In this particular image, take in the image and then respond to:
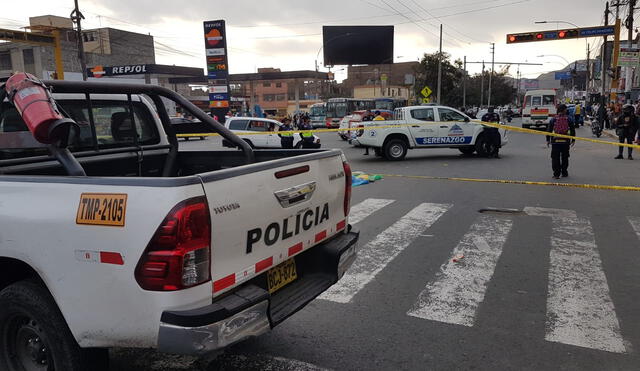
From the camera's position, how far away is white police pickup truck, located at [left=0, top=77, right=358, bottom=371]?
2338 millimetres

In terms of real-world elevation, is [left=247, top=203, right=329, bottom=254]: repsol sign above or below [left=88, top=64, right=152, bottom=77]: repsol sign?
below

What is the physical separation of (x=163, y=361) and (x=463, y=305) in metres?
2.69

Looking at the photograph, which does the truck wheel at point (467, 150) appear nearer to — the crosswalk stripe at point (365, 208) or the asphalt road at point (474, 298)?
the asphalt road at point (474, 298)

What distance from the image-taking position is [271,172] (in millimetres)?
2885

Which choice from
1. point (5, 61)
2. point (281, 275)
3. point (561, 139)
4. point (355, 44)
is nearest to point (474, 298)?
point (281, 275)

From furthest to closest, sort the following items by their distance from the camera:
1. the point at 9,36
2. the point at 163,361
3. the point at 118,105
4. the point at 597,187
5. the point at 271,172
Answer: the point at 9,36 < the point at 597,187 < the point at 118,105 < the point at 163,361 < the point at 271,172

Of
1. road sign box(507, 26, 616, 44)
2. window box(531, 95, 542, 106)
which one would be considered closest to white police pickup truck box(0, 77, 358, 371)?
road sign box(507, 26, 616, 44)

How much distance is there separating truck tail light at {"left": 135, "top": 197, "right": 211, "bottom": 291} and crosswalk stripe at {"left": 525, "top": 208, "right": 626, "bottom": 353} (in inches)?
118

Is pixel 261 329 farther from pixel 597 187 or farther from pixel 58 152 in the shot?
pixel 597 187

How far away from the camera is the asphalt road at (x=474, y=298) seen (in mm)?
3549

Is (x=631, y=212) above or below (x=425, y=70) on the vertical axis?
below

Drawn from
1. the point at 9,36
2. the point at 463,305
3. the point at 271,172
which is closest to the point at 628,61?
the point at 463,305

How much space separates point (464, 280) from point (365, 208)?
12.5 feet

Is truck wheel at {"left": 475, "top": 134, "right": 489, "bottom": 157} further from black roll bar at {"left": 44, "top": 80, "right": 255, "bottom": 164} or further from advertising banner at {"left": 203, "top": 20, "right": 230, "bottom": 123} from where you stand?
advertising banner at {"left": 203, "top": 20, "right": 230, "bottom": 123}
